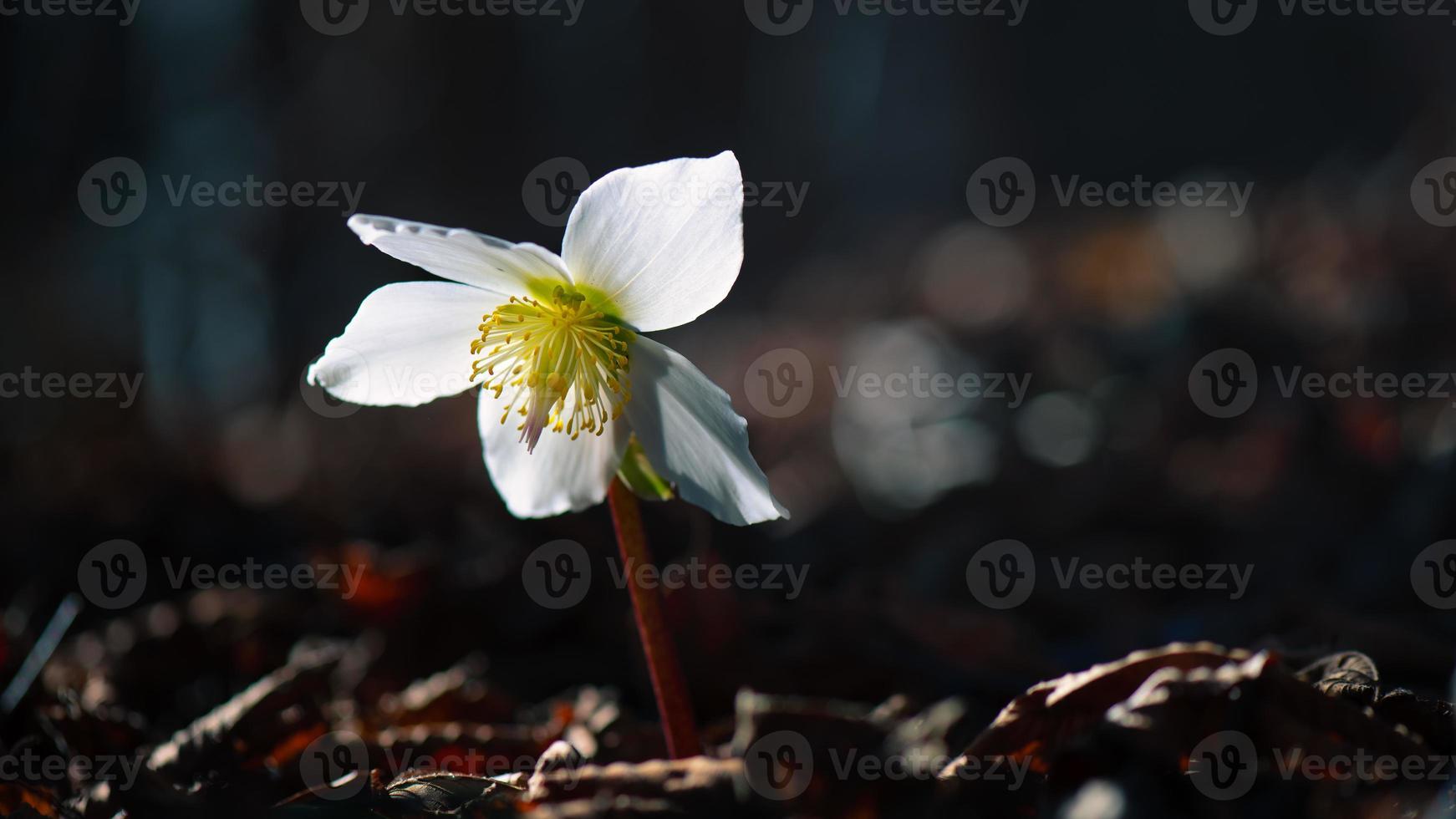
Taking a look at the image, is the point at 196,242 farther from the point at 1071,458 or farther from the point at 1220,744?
the point at 1220,744

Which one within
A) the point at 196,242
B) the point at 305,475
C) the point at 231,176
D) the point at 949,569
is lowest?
the point at 949,569

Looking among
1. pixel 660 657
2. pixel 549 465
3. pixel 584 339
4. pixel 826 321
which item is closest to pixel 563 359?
pixel 584 339

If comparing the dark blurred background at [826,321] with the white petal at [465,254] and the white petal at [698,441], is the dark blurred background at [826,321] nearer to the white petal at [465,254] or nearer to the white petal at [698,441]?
the white petal at [698,441]

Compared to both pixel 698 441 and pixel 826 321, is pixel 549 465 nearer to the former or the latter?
pixel 698 441

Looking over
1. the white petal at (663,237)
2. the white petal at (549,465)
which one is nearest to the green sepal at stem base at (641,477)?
the white petal at (549,465)

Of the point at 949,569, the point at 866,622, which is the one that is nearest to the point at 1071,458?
the point at 949,569

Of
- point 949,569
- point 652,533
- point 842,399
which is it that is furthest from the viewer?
point 842,399

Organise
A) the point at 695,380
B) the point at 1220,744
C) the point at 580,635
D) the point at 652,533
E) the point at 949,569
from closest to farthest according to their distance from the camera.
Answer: the point at 1220,744, the point at 695,380, the point at 580,635, the point at 949,569, the point at 652,533
